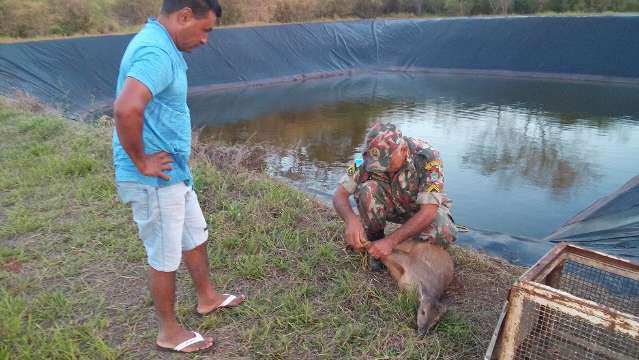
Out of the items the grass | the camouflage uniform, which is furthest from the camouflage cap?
the grass

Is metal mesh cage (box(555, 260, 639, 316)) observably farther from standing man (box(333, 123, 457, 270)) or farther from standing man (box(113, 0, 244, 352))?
standing man (box(113, 0, 244, 352))

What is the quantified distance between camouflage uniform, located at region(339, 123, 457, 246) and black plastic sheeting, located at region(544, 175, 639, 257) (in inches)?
57.3

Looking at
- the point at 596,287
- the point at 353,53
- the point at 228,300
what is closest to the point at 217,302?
the point at 228,300

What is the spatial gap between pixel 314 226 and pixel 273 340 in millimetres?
1055

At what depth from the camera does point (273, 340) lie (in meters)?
1.94

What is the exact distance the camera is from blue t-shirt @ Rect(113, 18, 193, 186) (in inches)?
57.5

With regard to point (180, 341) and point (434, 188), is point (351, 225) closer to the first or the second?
point (434, 188)

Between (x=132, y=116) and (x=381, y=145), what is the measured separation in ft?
3.71

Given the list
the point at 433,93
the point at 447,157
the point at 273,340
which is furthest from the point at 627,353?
the point at 433,93

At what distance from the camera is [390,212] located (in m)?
2.52

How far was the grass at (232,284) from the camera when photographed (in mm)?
1908

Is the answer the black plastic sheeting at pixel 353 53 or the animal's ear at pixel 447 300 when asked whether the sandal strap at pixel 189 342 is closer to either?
the animal's ear at pixel 447 300

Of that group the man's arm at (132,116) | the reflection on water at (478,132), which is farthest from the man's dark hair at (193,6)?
the reflection on water at (478,132)

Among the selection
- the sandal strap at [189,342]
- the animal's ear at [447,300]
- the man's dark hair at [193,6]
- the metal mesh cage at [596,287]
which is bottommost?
the animal's ear at [447,300]
